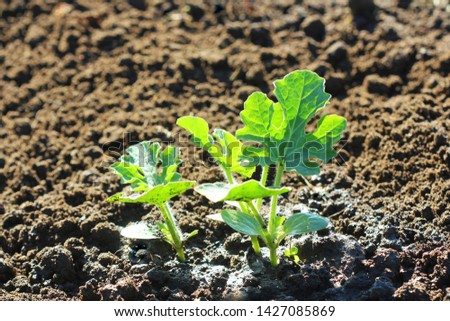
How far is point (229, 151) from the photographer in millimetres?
2945

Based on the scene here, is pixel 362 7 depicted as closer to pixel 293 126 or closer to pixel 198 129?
pixel 293 126

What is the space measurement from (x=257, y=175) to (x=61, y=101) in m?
1.48

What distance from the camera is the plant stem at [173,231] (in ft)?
9.82

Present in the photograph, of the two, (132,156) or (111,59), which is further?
(111,59)

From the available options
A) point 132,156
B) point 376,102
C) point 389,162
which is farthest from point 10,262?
point 376,102

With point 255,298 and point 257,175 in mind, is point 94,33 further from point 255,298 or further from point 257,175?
point 255,298

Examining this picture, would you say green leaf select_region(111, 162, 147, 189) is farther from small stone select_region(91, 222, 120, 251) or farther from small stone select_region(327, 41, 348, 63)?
small stone select_region(327, 41, 348, 63)

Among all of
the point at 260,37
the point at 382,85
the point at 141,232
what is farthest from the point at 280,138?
the point at 260,37

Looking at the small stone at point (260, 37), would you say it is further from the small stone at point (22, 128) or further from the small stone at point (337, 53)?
the small stone at point (22, 128)

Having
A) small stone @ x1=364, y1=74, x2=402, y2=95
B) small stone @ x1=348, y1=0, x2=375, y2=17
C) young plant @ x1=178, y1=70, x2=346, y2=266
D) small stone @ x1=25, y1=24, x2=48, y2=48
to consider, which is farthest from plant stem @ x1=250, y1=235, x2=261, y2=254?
small stone @ x1=25, y1=24, x2=48, y2=48

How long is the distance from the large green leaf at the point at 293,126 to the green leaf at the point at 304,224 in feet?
0.66

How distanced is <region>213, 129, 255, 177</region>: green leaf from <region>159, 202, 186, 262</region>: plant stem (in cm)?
33

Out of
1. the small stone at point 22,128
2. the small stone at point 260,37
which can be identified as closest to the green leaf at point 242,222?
the small stone at point 22,128

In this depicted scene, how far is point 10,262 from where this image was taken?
3.22 meters
